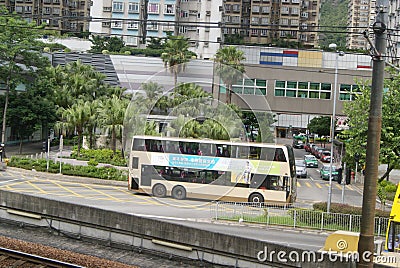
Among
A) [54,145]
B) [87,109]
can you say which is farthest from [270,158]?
[54,145]

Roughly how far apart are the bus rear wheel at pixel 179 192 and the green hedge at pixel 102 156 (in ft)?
Result: 36.6

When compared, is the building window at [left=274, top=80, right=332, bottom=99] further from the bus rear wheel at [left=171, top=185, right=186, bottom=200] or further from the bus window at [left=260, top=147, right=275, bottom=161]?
the bus rear wheel at [left=171, top=185, right=186, bottom=200]

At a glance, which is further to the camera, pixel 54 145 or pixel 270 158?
pixel 54 145

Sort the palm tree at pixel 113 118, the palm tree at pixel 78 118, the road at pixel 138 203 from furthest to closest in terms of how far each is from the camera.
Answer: the palm tree at pixel 78 118 < the palm tree at pixel 113 118 < the road at pixel 138 203

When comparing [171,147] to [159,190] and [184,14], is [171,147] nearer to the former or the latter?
[159,190]

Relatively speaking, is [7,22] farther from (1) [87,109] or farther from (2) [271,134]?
(2) [271,134]

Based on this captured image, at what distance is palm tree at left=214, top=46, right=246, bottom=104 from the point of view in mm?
47234

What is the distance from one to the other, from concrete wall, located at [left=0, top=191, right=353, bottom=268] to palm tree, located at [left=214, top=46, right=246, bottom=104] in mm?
28578

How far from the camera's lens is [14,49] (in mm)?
43438

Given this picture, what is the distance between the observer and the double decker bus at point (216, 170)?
29359 millimetres

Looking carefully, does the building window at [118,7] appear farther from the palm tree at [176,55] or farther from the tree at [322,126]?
the tree at [322,126]

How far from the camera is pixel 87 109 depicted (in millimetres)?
43812

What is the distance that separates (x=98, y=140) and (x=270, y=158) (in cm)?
2287

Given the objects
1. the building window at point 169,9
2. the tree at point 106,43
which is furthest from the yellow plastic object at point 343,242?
the building window at point 169,9
